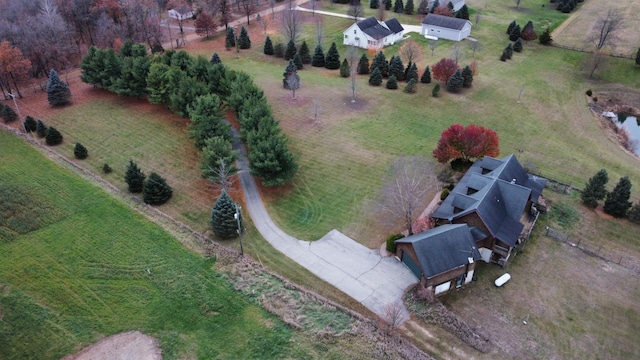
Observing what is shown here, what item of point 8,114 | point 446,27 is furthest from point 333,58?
point 8,114

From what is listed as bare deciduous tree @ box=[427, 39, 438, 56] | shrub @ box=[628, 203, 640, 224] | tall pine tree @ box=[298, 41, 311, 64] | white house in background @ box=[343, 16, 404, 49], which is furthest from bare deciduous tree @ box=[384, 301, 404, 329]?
bare deciduous tree @ box=[427, 39, 438, 56]

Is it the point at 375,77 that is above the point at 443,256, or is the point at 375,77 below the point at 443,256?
above

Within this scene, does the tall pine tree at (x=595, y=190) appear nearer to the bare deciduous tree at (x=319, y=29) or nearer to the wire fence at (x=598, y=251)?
the wire fence at (x=598, y=251)

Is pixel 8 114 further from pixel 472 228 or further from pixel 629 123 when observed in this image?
pixel 629 123

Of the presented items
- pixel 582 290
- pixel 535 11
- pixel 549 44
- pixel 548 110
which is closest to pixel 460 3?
pixel 535 11

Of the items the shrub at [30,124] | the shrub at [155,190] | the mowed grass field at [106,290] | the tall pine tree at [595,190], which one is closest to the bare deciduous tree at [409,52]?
the tall pine tree at [595,190]

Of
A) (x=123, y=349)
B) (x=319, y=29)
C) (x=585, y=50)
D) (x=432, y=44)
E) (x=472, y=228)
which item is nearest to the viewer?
(x=123, y=349)

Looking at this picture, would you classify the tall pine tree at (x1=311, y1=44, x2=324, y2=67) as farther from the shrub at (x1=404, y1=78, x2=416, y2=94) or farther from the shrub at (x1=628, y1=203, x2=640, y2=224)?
the shrub at (x1=628, y1=203, x2=640, y2=224)
